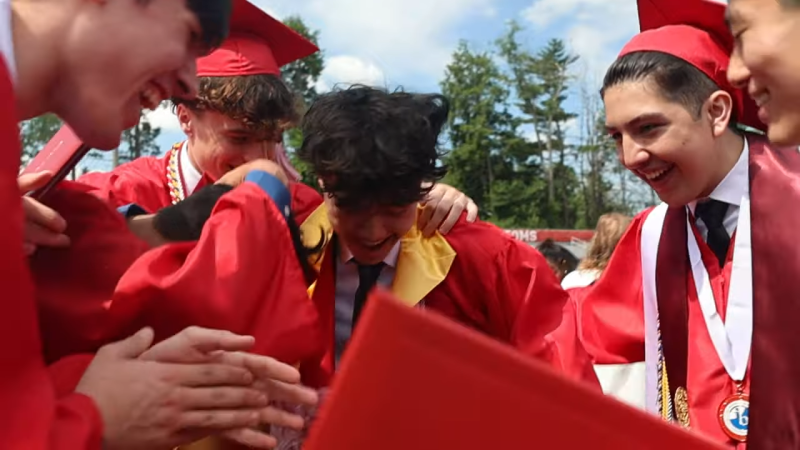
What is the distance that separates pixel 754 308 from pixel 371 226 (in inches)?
42.2

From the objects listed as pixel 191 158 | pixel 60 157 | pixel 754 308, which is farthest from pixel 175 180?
pixel 754 308

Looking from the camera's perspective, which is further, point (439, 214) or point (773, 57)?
point (439, 214)

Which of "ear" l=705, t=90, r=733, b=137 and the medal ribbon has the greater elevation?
"ear" l=705, t=90, r=733, b=137

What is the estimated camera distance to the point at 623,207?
3866 cm

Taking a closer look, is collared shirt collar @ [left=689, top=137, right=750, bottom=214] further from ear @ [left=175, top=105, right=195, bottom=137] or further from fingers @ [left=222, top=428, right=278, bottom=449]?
ear @ [left=175, top=105, right=195, bottom=137]

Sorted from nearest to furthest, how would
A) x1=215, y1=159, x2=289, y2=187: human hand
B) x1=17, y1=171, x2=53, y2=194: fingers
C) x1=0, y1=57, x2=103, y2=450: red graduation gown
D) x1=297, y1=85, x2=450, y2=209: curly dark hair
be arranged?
1. x1=0, y1=57, x2=103, y2=450: red graduation gown
2. x1=17, y1=171, x2=53, y2=194: fingers
3. x1=215, y1=159, x2=289, y2=187: human hand
4. x1=297, y1=85, x2=450, y2=209: curly dark hair

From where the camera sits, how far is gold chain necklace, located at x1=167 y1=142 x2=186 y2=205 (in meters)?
2.89

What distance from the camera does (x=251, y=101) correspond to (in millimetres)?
2619

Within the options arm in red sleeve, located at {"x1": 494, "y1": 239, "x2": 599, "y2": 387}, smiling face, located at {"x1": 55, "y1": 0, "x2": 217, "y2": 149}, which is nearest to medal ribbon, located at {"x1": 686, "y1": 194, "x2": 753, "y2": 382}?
arm in red sleeve, located at {"x1": 494, "y1": 239, "x2": 599, "y2": 387}

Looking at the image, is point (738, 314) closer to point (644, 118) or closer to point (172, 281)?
point (644, 118)

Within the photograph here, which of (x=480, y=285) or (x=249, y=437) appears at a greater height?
(x=480, y=285)

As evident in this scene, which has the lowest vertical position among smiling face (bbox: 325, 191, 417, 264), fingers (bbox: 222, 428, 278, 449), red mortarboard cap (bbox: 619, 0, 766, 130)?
fingers (bbox: 222, 428, 278, 449)

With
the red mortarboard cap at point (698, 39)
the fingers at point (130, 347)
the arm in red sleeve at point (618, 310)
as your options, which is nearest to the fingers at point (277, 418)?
the fingers at point (130, 347)

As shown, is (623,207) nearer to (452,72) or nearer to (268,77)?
(452,72)
